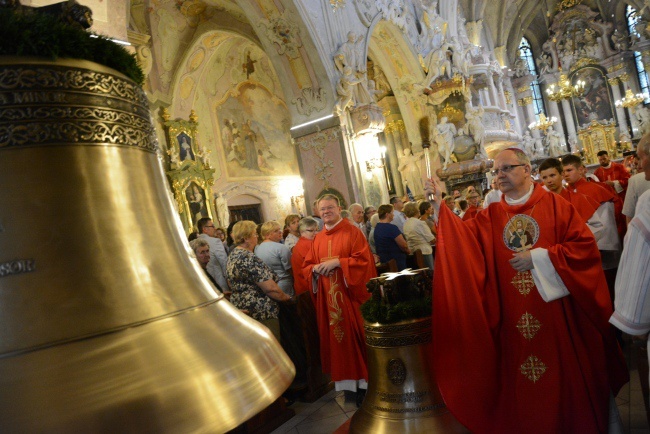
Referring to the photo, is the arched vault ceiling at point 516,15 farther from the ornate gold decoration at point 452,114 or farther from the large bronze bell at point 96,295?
the large bronze bell at point 96,295

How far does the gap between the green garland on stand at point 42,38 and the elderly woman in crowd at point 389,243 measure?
232 inches

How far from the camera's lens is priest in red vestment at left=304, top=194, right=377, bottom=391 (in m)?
4.66

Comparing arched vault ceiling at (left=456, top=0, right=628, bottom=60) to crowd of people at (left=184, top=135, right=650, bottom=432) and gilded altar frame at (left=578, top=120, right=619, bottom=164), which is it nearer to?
gilded altar frame at (left=578, top=120, right=619, bottom=164)

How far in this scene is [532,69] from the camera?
3644cm

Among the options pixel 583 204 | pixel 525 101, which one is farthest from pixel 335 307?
pixel 525 101

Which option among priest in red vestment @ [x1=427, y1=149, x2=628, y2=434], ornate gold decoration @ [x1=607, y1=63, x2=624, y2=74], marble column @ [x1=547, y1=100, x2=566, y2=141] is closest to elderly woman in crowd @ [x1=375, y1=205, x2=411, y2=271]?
priest in red vestment @ [x1=427, y1=149, x2=628, y2=434]

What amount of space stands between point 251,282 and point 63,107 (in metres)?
3.93

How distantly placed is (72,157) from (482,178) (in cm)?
1766

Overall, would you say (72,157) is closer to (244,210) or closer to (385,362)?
(385,362)

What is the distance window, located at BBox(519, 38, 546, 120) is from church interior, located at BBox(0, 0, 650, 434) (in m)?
7.52

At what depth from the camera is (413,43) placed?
1731 centimetres

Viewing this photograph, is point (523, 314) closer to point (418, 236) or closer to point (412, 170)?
point (418, 236)

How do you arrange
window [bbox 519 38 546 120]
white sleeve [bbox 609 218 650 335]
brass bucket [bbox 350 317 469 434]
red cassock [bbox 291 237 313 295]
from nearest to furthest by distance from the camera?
white sleeve [bbox 609 218 650 335]
brass bucket [bbox 350 317 469 434]
red cassock [bbox 291 237 313 295]
window [bbox 519 38 546 120]

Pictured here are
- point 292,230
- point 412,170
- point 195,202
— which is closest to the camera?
point 292,230
